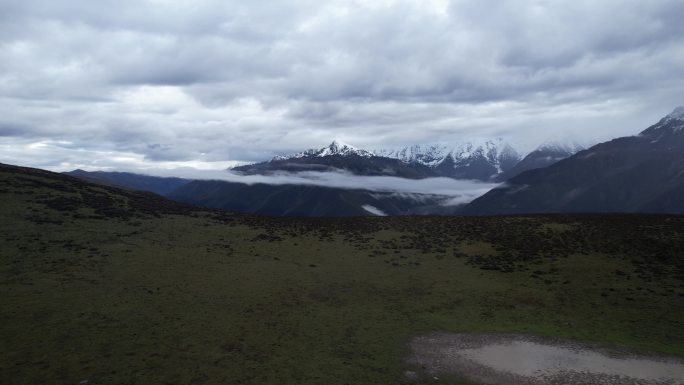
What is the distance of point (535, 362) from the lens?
28.5 m

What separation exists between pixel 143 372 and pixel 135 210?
1918 inches

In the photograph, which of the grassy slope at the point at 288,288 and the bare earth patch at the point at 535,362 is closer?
the bare earth patch at the point at 535,362

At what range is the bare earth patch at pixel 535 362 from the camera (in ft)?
86.1

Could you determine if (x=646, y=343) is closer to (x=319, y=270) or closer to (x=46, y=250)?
(x=319, y=270)

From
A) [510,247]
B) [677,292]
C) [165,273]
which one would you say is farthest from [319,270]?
[677,292]

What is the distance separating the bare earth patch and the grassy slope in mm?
1869

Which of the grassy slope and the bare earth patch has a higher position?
the grassy slope

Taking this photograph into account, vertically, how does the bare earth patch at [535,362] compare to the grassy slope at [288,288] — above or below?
below

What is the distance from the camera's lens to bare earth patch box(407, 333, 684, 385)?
86.1 feet

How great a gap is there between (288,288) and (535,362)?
75.8 ft

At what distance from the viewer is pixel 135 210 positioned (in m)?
68.6

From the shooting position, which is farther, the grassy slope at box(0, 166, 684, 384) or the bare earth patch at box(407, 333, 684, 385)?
the grassy slope at box(0, 166, 684, 384)

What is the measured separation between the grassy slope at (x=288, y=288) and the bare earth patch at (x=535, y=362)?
1.87m

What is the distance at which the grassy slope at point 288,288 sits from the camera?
27.4 m
